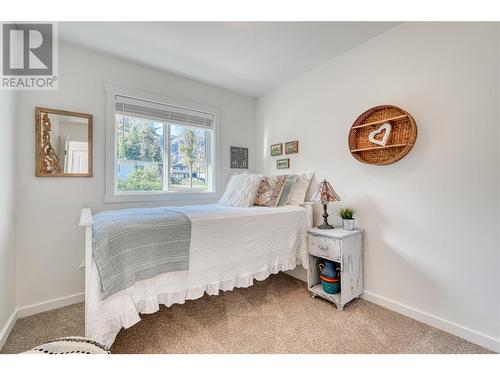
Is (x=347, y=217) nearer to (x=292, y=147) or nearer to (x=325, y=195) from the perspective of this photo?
(x=325, y=195)

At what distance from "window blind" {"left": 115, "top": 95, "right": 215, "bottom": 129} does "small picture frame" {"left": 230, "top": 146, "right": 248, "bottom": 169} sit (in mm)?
464

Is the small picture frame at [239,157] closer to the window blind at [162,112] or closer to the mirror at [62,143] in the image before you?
the window blind at [162,112]

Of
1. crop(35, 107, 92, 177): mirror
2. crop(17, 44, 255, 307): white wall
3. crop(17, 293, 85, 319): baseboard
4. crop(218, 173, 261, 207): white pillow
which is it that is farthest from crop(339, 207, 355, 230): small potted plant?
crop(17, 293, 85, 319): baseboard

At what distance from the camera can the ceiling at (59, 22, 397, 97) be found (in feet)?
5.99

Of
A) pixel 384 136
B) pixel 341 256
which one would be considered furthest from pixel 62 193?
pixel 384 136

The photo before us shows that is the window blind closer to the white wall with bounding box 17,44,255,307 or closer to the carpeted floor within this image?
the white wall with bounding box 17,44,255,307

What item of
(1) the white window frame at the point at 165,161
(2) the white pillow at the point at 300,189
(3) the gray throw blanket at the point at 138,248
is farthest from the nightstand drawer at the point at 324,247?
(1) the white window frame at the point at 165,161

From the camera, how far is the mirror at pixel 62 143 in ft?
6.25

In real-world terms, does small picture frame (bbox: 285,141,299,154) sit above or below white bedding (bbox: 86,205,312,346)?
above

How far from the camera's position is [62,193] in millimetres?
2000

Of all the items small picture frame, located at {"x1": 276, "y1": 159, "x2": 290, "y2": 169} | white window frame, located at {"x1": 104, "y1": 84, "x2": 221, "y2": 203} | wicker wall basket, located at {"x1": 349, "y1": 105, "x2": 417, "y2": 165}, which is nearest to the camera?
wicker wall basket, located at {"x1": 349, "y1": 105, "x2": 417, "y2": 165}
